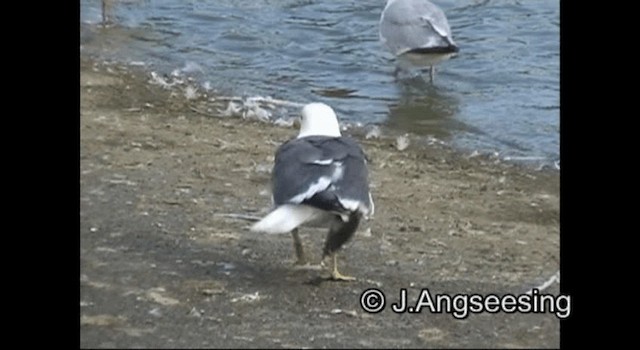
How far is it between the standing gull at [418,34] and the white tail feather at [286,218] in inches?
221

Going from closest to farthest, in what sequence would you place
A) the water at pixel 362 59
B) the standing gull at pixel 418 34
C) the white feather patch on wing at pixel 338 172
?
the white feather patch on wing at pixel 338 172, the water at pixel 362 59, the standing gull at pixel 418 34

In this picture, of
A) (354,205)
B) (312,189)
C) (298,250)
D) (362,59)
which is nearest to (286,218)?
(312,189)

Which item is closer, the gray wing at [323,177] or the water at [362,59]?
the gray wing at [323,177]

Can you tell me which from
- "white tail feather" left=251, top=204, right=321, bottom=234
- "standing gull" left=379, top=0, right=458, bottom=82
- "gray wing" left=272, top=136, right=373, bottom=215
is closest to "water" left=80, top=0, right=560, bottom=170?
"standing gull" left=379, top=0, right=458, bottom=82

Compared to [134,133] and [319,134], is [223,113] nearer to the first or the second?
[134,133]

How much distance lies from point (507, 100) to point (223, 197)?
13.5 feet

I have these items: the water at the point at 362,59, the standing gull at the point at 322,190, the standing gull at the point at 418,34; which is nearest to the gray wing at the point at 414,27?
the standing gull at the point at 418,34

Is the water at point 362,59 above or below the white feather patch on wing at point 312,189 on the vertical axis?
below

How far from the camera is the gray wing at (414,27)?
11.0m

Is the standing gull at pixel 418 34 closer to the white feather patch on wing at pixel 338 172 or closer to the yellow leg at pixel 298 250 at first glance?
the yellow leg at pixel 298 250

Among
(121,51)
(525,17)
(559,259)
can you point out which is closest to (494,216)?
(559,259)

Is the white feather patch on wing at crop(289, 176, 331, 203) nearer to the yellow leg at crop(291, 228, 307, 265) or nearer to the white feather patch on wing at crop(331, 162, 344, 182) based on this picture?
the white feather patch on wing at crop(331, 162, 344, 182)

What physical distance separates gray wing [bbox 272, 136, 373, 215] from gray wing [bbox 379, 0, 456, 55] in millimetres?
5272

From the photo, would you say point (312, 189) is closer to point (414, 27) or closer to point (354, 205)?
point (354, 205)
